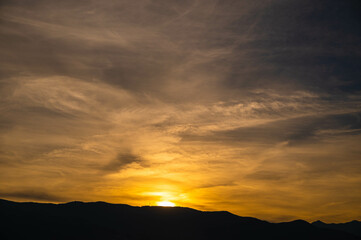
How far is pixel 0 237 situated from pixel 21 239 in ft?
37.3

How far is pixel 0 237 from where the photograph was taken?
195000 mm

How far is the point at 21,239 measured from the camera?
199 metres
